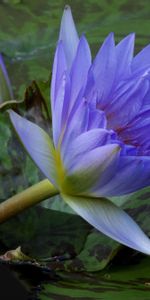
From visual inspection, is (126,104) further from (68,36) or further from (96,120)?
(68,36)

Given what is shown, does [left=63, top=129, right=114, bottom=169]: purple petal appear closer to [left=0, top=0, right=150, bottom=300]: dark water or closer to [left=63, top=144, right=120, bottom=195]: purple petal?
[left=63, top=144, right=120, bottom=195]: purple petal

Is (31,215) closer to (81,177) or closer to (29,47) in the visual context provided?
(81,177)

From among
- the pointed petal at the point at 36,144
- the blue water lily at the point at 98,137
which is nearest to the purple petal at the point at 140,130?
the blue water lily at the point at 98,137

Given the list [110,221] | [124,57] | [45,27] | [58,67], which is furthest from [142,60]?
[45,27]

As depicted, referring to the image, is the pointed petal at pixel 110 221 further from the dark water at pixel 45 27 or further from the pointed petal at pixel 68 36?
the dark water at pixel 45 27

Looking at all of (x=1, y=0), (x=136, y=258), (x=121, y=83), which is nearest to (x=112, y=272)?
(x=136, y=258)
